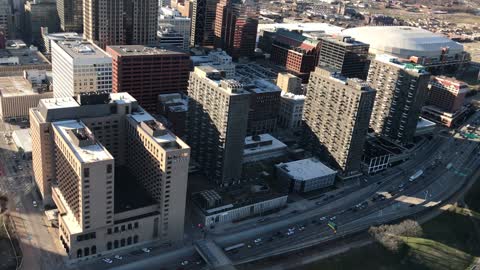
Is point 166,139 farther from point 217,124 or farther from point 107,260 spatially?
point 107,260

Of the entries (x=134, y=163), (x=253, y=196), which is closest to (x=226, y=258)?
(x=253, y=196)

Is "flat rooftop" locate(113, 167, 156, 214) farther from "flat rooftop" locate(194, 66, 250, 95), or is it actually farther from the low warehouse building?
the low warehouse building

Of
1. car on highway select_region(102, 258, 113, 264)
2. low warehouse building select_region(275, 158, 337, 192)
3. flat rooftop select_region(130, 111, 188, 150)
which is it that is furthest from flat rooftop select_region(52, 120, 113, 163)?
low warehouse building select_region(275, 158, 337, 192)

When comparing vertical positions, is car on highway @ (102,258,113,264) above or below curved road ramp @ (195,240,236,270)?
below

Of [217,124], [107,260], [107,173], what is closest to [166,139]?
[107,173]

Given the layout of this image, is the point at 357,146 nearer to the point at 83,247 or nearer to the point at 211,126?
the point at 211,126

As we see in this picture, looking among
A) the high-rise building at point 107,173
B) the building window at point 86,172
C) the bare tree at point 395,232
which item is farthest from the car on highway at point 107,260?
the bare tree at point 395,232
